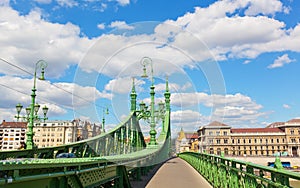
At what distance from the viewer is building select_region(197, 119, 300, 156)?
84.4m

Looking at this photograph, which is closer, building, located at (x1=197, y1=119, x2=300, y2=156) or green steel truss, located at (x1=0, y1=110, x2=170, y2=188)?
green steel truss, located at (x1=0, y1=110, x2=170, y2=188)

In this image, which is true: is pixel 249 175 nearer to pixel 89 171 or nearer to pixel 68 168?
pixel 89 171

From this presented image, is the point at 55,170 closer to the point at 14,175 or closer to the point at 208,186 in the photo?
the point at 14,175

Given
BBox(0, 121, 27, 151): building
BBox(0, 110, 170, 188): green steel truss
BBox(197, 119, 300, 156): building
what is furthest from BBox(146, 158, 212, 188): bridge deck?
BBox(0, 121, 27, 151): building

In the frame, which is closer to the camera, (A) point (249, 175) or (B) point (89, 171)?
(B) point (89, 171)

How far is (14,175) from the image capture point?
99.9 inches

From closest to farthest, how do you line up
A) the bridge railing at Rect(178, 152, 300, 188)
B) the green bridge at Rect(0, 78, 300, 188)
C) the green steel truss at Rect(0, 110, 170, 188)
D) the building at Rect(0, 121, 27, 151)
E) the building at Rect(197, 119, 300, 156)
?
the green steel truss at Rect(0, 110, 170, 188)
the green bridge at Rect(0, 78, 300, 188)
the bridge railing at Rect(178, 152, 300, 188)
the building at Rect(197, 119, 300, 156)
the building at Rect(0, 121, 27, 151)

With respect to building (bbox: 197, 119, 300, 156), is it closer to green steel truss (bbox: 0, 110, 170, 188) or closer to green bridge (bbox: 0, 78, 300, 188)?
green steel truss (bbox: 0, 110, 170, 188)

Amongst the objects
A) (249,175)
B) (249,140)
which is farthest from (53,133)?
(249,175)

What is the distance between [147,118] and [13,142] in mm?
97892

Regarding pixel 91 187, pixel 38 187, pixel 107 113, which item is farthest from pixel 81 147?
pixel 107 113

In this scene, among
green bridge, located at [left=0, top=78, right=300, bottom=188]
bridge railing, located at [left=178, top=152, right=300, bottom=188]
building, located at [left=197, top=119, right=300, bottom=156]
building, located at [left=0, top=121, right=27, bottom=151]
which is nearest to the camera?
green bridge, located at [left=0, top=78, right=300, bottom=188]

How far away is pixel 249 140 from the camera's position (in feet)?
286

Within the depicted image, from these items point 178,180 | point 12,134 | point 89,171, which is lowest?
point 178,180
